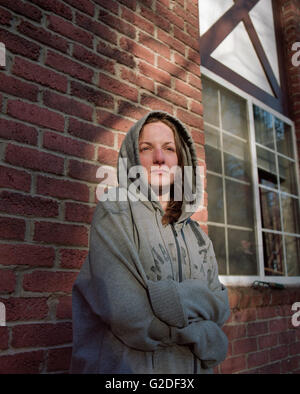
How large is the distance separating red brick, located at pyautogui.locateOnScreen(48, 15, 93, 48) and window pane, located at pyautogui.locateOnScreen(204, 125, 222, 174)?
140 centimetres

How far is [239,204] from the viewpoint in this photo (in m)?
3.04

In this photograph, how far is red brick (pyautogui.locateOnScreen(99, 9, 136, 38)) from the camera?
75.3 inches

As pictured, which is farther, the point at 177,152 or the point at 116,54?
the point at 116,54

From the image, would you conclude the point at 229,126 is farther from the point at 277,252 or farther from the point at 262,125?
the point at 277,252

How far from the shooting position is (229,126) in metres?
3.14

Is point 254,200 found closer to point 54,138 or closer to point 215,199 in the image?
point 215,199

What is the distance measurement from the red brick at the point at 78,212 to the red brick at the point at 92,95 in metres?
0.58

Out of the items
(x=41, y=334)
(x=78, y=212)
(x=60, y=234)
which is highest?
(x=78, y=212)

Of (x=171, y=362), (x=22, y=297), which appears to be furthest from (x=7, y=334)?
(x=171, y=362)

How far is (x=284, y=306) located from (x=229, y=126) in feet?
5.62

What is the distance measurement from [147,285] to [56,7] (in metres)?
1.51

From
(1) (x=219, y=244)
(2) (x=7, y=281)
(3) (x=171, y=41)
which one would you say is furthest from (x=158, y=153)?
(1) (x=219, y=244)

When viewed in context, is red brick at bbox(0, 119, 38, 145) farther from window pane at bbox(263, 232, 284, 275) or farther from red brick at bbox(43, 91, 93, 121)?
window pane at bbox(263, 232, 284, 275)

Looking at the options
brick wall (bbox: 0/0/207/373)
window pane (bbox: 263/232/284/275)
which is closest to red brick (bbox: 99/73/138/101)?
brick wall (bbox: 0/0/207/373)
